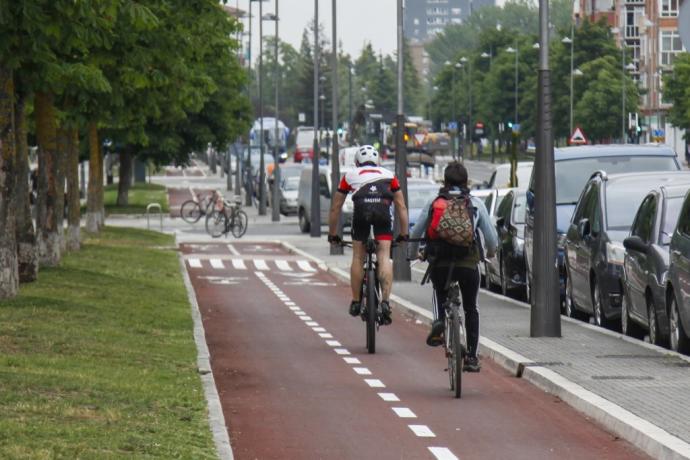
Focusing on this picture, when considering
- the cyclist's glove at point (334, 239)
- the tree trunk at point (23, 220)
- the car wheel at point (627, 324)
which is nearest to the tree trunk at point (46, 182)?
the tree trunk at point (23, 220)

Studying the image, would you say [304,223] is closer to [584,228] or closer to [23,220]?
[23,220]

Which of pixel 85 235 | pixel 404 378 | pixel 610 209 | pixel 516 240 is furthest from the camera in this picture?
pixel 85 235

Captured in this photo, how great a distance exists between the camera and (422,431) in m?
12.8

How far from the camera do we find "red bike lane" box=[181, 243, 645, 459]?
12.0 meters

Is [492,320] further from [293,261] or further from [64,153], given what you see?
[293,261]

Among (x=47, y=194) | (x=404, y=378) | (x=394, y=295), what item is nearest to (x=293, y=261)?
(x=47, y=194)

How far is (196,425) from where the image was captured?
39.7 ft

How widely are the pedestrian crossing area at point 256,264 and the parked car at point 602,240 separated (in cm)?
1797

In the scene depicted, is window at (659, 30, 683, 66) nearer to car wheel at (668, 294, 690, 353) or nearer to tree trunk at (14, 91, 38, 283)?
tree trunk at (14, 91, 38, 283)

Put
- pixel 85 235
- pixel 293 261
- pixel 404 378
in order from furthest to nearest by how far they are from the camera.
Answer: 1. pixel 85 235
2. pixel 293 261
3. pixel 404 378

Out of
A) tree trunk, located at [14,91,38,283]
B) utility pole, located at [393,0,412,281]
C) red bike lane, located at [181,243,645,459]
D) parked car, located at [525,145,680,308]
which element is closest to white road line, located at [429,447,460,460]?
red bike lane, located at [181,243,645,459]

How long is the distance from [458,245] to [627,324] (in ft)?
19.8

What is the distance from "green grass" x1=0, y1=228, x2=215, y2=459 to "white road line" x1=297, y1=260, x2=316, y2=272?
12671 mm

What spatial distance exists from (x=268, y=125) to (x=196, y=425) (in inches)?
5202
